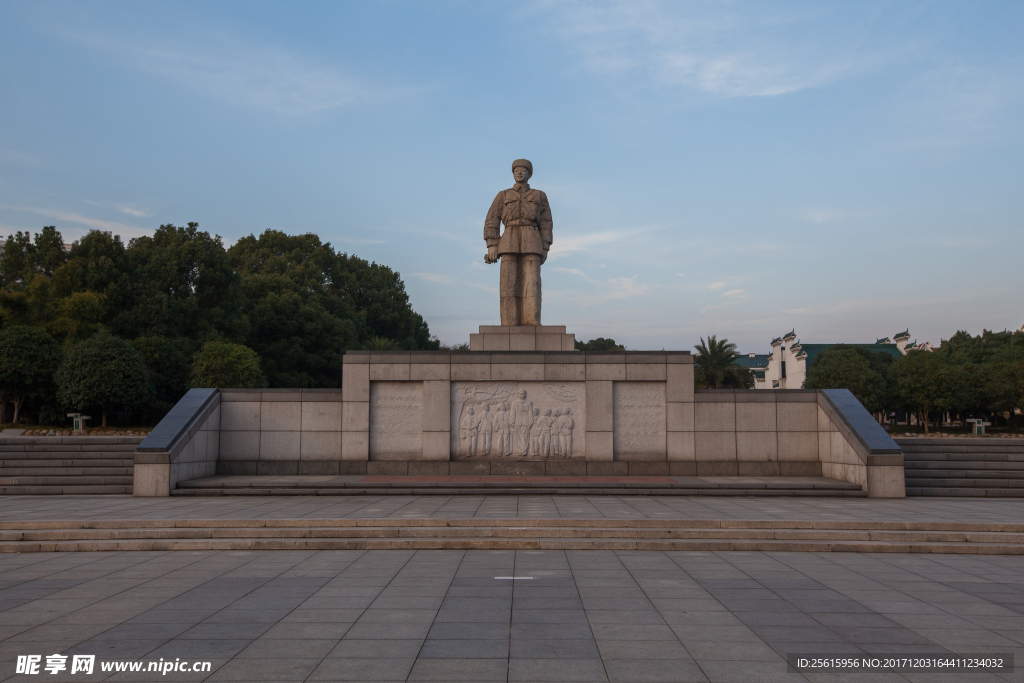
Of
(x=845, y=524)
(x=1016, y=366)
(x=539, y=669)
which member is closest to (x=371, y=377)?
(x=845, y=524)

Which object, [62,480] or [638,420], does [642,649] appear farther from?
[62,480]

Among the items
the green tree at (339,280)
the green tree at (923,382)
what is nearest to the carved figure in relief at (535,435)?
the green tree at (339,280)

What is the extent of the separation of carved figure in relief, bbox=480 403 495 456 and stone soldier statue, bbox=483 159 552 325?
2548mm

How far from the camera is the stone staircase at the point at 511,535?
8875 mm

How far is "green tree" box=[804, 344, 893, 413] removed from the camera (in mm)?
48125

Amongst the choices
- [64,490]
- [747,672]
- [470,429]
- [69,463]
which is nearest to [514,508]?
[470,429]

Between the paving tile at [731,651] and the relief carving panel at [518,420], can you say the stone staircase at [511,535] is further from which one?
the relief carving panel at [518,420]

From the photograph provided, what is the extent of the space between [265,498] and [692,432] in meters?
9.14

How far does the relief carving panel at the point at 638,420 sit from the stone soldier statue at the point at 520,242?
286 cm

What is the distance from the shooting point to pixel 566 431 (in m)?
15.2

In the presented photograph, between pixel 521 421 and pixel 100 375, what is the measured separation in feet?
85.6

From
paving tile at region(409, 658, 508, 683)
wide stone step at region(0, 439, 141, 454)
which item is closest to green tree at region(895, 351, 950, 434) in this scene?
wide stone step at region(0, 439, 141, 454)

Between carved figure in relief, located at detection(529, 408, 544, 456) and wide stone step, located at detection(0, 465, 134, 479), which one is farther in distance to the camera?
carved figure in relief, located at detection(529, 408, 544, 456)

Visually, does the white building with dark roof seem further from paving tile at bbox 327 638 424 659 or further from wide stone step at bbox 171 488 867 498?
paving tile at bbox 327 638 424 659
